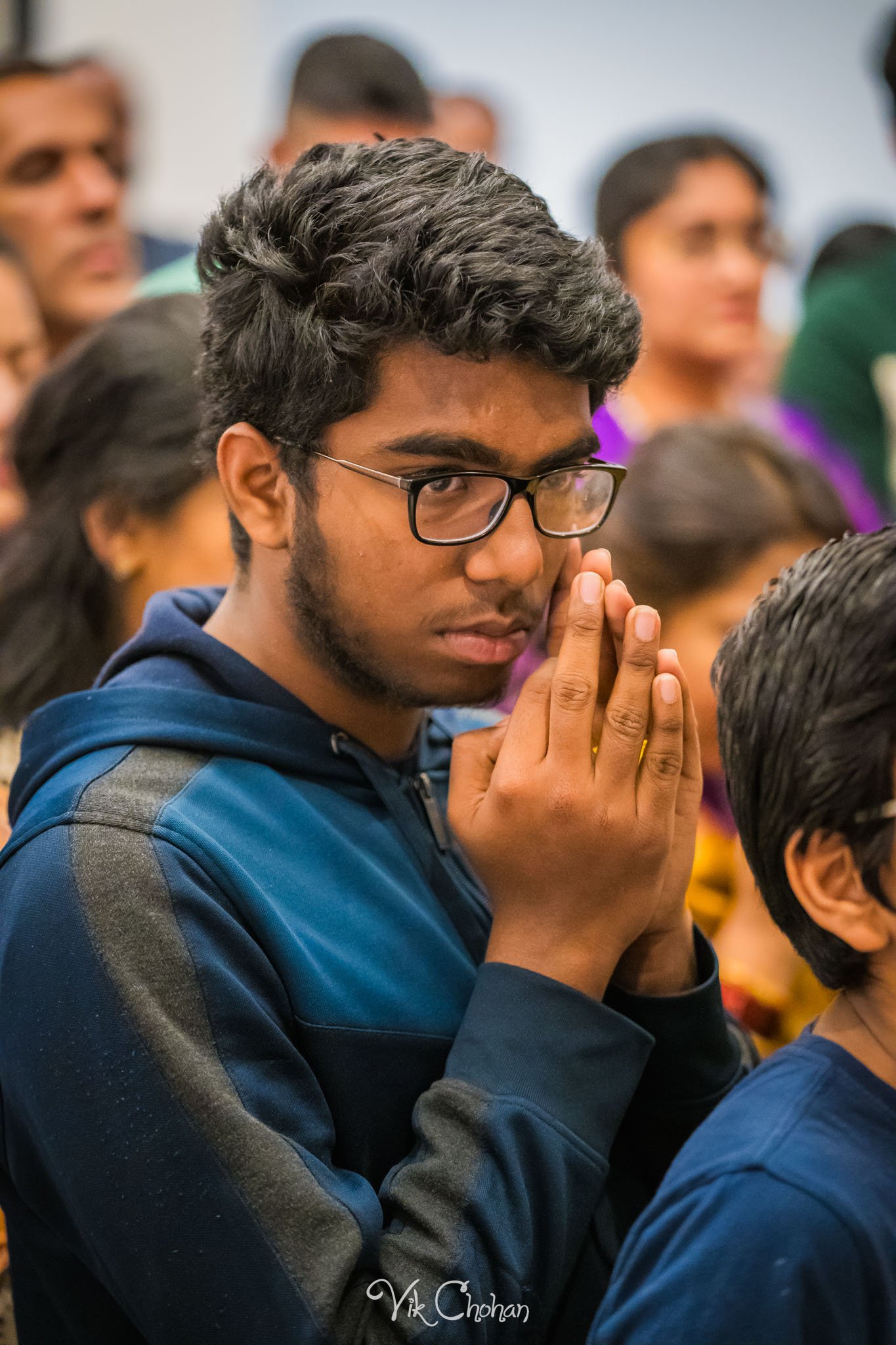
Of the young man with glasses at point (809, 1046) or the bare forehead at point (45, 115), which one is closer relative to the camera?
the young man with glasses at point (809, 1046)

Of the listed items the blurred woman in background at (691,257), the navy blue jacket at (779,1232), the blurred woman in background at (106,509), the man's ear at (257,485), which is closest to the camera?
the navy blue jacket at (779,1232)

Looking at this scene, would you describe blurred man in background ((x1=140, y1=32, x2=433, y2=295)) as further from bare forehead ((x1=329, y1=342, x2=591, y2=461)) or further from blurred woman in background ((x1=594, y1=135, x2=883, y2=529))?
bare forehead ((x1=329, y1=342, x2=591, y2=461))

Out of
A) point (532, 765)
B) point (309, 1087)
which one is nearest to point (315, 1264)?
point (309, 1087)

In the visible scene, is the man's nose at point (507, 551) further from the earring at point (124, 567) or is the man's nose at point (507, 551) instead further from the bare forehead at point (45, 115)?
the bare forehead at point (45, 115)

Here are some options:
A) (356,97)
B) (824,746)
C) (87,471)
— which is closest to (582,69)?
(356,97)

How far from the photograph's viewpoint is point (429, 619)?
1.36m

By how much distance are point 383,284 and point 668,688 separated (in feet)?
1.47

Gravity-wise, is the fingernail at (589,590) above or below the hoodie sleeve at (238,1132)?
above

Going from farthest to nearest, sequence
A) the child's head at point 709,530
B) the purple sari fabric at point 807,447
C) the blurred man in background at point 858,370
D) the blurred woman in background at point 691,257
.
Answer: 1. the blurred woman in background at point 691,257
2. the blurred man in background at point 858,370
3. the purple sari fabric at point 807,447
4. the child's head at point 709,530

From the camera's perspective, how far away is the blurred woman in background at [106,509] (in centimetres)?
206

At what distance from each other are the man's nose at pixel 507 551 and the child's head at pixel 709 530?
3.02 feet

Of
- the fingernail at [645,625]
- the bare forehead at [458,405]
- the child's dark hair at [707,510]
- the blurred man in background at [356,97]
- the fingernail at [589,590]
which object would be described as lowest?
the child's dark hair at [707,510]

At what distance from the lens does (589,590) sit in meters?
1.31

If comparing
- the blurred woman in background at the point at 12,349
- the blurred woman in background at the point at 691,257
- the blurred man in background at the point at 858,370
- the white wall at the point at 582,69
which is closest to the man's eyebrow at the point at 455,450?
the blurred woman in background at the point at 12,349
